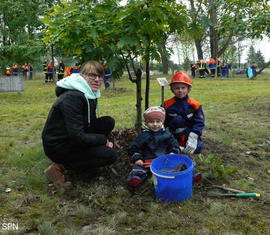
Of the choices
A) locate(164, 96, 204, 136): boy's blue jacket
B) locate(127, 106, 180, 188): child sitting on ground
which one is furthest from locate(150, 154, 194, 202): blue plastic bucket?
locate(164, 96, 204, 136): boy's blue jacket

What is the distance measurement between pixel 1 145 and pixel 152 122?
280 cm

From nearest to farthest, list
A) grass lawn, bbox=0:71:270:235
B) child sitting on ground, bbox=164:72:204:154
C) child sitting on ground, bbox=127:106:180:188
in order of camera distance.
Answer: grass lawn, bbox=0:71:270:235
child sitting on ground, bbox=127:106:180:188
child sitting on ground, bbox=164:72:204:154

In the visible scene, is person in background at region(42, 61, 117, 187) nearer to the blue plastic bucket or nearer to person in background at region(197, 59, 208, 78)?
the blue plastic bucket

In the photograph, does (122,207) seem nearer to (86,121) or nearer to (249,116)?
(86,121)

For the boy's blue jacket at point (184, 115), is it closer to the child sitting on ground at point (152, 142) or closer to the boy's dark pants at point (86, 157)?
the child sitting on ground at point (152, 142)

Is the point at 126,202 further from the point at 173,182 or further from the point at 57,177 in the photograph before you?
the point at 57,177

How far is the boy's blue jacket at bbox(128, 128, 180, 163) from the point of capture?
133 inches

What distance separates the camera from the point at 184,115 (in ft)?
13.1

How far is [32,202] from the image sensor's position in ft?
9.59

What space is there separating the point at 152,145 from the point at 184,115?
2.79 ft

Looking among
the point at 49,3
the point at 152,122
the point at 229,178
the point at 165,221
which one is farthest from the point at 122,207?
the point at 49,3

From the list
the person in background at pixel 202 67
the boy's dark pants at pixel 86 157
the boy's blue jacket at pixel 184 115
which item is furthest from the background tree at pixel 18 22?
the person in background at pixel 202 67

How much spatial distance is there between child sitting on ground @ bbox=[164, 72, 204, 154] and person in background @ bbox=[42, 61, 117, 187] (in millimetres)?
1148

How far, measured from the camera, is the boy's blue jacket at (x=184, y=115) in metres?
3.98
